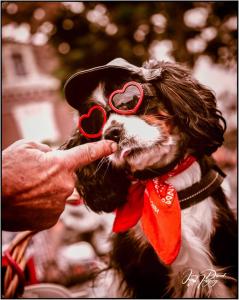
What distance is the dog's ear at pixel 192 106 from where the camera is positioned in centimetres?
114

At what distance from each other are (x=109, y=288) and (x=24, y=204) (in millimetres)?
532

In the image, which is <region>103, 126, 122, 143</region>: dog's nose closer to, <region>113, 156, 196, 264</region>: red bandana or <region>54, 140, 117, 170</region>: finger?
<region>54, 140, 117, 170</region>: finger

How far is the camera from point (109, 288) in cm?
142

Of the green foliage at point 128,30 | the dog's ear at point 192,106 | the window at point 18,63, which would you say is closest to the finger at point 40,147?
the dog's ear at point 192,106

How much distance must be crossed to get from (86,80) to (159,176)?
37cm

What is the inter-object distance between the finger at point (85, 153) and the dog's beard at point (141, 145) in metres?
0.04

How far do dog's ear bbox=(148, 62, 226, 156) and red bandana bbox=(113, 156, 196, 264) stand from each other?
92 mm

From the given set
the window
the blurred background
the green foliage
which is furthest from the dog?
the green foliage

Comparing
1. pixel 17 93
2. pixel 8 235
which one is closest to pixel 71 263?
pixel 8 235

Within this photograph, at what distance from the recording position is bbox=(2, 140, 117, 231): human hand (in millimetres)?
1091

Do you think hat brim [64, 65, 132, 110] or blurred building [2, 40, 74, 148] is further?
blurred building [2, 40, 74, 148]

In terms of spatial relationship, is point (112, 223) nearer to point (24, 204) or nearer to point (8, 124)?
point (24, 204)

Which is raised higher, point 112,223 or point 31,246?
point 112,223

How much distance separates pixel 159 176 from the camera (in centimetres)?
119
